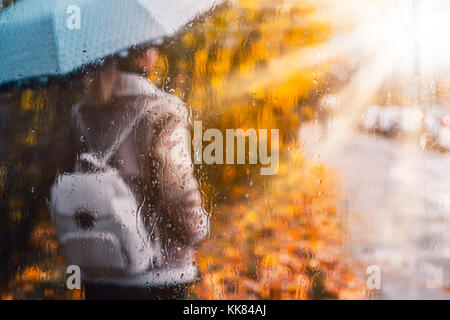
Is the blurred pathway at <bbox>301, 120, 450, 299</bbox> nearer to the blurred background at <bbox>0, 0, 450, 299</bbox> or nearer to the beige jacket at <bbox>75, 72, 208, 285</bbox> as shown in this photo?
the blurred background at <bbox>0, 0, 450, 299</bbox>

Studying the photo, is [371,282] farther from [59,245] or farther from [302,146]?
[59,245]

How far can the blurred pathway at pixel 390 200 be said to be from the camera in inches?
60.1

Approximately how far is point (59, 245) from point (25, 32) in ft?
3.67

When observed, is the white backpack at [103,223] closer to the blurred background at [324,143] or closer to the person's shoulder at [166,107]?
the person's shoulder at [166,107]

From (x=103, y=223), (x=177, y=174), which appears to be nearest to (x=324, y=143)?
(x=177, y=174)

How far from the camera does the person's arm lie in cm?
156

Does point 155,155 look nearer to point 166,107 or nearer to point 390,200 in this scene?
point 166,107

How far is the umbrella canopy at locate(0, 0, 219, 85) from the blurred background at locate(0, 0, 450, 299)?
113 mm

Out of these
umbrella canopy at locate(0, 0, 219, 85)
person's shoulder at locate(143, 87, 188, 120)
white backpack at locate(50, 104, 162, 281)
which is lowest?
white backpack at locate(50, 104, 162, 281)

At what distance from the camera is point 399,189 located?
1531mm

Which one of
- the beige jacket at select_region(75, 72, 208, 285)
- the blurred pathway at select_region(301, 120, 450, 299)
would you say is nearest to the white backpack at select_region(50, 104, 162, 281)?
the beige jacket at select_region(75, 72, 208, 285)

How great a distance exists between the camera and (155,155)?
1561 mm

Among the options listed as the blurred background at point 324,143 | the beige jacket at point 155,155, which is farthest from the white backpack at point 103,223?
the blurred background at point 324,143
